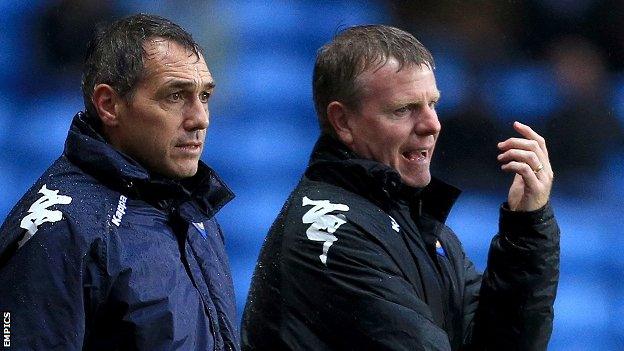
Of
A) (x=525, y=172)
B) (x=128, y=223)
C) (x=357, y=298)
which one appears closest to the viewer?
(x=128, y=223)

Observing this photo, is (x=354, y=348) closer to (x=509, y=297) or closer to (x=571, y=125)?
(x=509, y=297)

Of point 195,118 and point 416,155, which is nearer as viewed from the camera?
point 195,118

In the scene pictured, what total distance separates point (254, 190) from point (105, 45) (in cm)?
265

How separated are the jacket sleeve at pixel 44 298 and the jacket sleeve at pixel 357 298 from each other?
0.49m

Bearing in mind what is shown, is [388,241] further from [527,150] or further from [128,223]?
[128,223]

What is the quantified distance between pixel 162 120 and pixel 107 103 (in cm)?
11

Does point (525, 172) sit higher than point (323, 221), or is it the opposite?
point (525, 172)

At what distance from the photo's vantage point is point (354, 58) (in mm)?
2787

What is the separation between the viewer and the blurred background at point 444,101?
5.08 m

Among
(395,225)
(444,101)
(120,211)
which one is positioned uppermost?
(444,101)

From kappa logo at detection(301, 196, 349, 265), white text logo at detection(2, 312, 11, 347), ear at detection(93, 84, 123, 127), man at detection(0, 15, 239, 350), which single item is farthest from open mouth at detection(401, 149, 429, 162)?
white text logo at detection(2, 312, 11, 347)

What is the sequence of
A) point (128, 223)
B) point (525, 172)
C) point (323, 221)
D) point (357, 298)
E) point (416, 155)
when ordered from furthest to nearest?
1. point (416, 155)
2. point (525, 172)
3. point (323, 221)
4. point (357, 298)
5. point (128, 223)

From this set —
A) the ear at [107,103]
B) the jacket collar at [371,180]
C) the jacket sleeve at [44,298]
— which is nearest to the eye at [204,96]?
the ear at [107,103]

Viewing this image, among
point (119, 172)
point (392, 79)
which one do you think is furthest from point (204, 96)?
point (392, 79)
